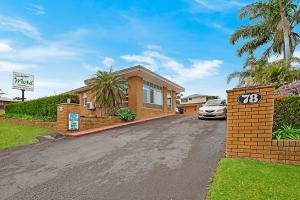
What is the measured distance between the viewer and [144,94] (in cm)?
2053

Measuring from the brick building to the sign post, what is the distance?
543 cm

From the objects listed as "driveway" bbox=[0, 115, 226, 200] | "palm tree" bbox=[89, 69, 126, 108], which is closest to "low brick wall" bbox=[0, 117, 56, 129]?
"palm tree" bbox=[89, 69, 126, 108]

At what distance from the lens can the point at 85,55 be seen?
15.6 m

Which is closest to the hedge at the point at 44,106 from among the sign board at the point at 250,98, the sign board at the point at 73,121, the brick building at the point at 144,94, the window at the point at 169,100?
the brick building at the point at 144,94

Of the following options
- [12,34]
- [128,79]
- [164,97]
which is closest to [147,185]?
[12,34]

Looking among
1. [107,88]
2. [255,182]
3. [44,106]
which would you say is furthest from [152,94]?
[255,182]

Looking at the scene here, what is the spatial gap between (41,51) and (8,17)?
3398mm

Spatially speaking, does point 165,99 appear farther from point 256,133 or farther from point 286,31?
point 256,133

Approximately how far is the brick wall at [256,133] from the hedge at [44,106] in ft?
38.1

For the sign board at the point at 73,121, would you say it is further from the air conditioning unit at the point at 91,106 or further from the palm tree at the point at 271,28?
the palm tree at the point at 271,28

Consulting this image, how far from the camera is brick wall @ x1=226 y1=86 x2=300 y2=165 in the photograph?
18.8ft

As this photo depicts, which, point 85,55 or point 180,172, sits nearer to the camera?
point 180,172

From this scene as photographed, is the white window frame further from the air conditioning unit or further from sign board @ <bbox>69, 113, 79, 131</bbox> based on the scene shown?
sign board @ <bbox>69, 113, 79, 131</bbox>

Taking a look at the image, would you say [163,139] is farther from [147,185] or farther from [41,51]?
[41,51]
